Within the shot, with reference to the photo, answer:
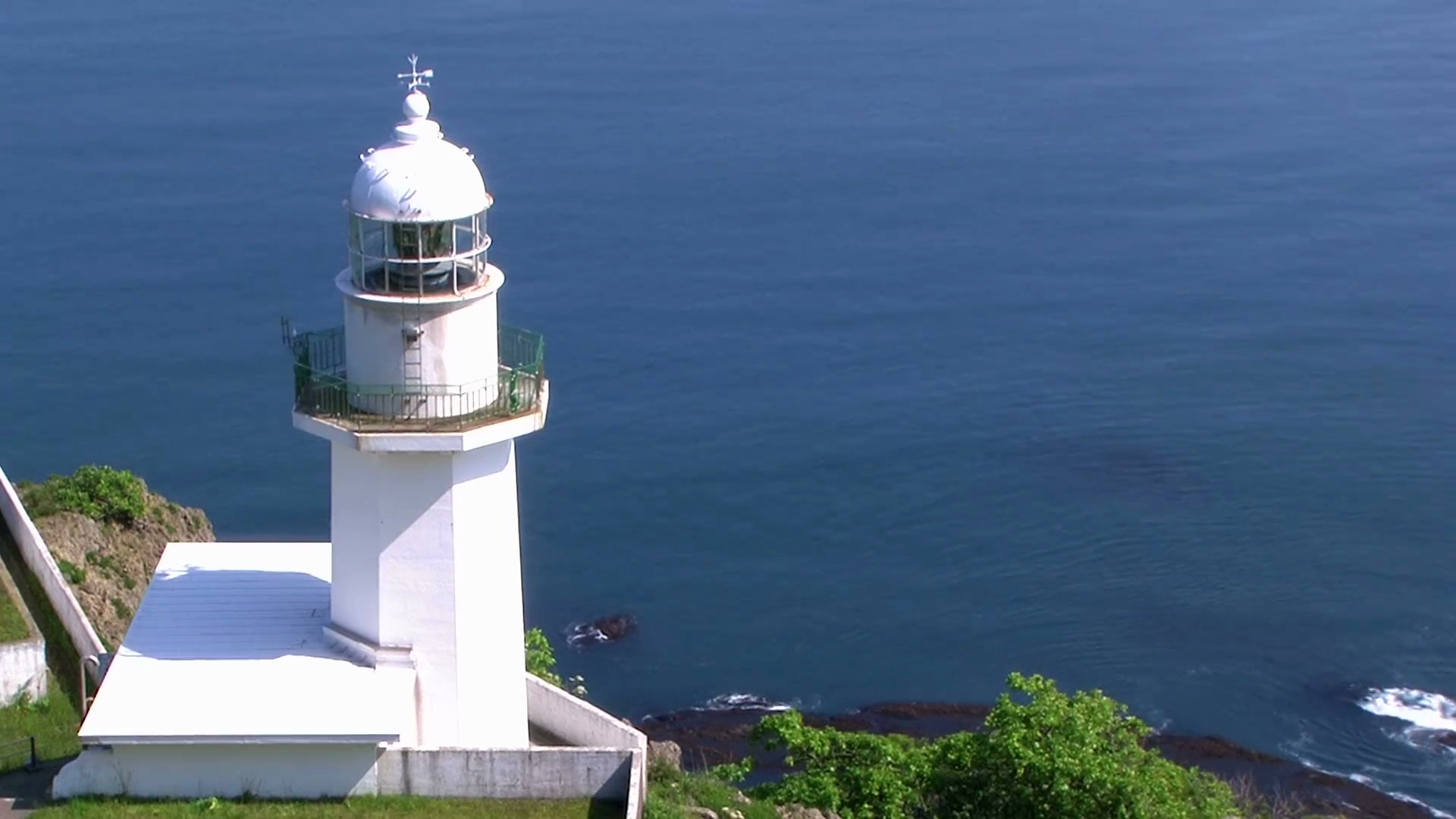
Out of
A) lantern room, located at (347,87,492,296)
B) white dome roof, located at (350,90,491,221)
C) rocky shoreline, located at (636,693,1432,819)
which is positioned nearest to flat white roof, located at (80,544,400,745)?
lantern room, located at (347,87,492,296)

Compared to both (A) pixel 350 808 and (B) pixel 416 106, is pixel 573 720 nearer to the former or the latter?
(A) pixel 350 808

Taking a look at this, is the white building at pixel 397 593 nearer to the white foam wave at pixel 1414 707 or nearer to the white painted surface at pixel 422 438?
the white painted surface at pixel 422 438

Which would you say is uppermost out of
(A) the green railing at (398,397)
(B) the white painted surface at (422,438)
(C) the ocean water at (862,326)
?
(A) the green railing at (398,397)

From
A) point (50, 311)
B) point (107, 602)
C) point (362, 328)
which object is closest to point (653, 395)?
point (50, 311)

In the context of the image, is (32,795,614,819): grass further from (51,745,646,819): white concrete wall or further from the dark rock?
the dark rock

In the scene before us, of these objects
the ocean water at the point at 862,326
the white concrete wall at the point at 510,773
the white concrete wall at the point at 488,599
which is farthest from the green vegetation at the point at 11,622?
the ocean water at the point at 862,326

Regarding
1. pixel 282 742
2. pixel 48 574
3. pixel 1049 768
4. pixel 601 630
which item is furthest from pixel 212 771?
pixel 601 630

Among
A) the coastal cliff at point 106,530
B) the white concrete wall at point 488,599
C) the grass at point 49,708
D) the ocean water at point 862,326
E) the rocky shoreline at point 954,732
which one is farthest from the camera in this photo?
the ocean water at point 862,326

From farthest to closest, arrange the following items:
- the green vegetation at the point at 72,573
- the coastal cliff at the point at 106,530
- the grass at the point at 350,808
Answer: the coastal cliff at the point at 106,530, the green vegetation at the point at 72,573, the grass at the point at 350,808
